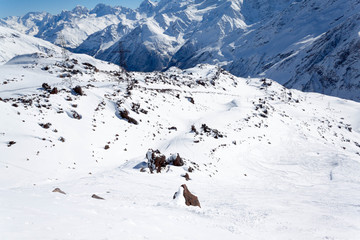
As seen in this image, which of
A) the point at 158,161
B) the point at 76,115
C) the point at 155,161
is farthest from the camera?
the point at 76,115

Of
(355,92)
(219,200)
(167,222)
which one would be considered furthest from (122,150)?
(355,92)

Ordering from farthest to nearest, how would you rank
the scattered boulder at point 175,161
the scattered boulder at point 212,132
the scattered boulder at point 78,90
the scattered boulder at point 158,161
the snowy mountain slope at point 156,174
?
1. the scattered boulder at point 212,132
2. the scattered boulder at point 78,90
3. the scattered boulder at point 175,161
4. the scattered boulder at point 158,161
5. the snowy mountain slope at point 156,174

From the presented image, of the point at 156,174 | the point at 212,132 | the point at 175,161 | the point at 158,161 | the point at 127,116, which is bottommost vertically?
the point at 156,174

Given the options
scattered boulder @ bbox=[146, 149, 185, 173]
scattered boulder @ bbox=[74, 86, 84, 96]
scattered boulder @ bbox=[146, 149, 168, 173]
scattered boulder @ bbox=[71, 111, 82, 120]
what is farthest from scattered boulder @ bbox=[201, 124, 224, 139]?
scattered boulder @ bbox=[74, 86, 84, 96]

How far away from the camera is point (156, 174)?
690 inches

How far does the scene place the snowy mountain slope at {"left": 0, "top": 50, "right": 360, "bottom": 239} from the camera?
757 cm

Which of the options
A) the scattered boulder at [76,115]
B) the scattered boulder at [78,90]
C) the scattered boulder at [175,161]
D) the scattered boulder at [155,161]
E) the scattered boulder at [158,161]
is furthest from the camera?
the scattered boulder at [78,90]

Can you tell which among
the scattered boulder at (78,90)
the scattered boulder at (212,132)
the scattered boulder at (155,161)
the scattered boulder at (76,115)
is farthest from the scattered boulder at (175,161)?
the scattered boulder at (78,90)

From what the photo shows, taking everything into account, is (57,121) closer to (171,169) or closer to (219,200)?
(171,169)

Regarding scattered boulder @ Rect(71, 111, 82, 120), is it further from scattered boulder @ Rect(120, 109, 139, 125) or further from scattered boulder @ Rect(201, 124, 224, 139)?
scattered boulder @ Rect(201, 124, 224, 139)

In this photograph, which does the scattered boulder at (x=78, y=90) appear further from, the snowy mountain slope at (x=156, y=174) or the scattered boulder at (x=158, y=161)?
the scattered boulder at (x=158, y=161)

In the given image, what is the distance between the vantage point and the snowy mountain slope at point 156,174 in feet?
24.8

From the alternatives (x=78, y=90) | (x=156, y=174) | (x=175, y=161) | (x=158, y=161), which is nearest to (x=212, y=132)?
(x=175, y=161)

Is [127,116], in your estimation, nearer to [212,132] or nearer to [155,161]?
[155,161]
